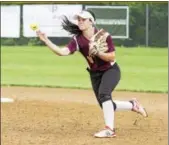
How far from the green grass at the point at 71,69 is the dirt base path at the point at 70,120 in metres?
1.84

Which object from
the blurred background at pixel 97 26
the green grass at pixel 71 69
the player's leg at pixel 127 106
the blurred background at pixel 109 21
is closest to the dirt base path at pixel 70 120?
the player's leg at pixel 127 106

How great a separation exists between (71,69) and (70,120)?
909 centimetres

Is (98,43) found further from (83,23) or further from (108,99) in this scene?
(108,99)

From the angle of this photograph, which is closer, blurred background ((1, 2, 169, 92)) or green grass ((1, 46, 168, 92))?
green grass ((1, 46, 168, 92))

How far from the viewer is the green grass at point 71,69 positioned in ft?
47.4

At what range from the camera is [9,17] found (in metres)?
22.9

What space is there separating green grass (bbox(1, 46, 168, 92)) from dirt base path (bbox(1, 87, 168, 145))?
1844 mm

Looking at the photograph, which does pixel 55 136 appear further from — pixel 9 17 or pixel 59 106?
pixel 9 17

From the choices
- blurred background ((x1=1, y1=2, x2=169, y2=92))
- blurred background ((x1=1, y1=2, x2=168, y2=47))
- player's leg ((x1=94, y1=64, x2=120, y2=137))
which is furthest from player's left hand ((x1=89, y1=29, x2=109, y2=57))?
blurred background ((x1=1, y1=2, x2=168, y2=47))

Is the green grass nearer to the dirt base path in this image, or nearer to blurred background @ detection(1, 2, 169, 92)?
blurred background @ detection(1, 2, 169, 92)

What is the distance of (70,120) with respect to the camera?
865 centimetres

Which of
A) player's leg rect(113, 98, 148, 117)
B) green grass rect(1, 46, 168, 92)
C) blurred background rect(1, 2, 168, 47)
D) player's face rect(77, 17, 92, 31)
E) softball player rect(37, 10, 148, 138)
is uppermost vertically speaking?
player's face rect(77, 17, 92, 31)

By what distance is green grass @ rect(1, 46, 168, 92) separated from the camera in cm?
1445

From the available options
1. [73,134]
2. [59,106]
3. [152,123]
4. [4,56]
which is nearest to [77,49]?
[73,134]
